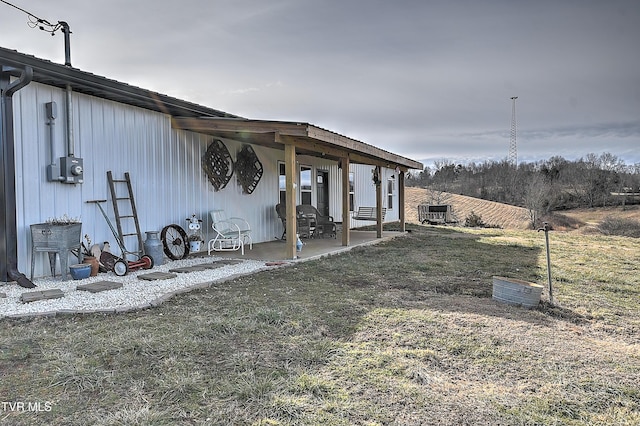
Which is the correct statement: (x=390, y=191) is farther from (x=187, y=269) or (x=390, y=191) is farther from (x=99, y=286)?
(x=99, y=286)

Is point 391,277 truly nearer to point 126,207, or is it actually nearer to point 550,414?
point 550,414

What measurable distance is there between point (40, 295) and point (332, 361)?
10.7 ft

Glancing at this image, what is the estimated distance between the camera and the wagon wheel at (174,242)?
6.50 meters

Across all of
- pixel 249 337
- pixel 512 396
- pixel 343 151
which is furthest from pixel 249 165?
pixel 512 396

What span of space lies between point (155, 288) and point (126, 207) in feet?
7.03

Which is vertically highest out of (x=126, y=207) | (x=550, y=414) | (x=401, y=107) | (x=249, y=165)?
(x=401, y=107)

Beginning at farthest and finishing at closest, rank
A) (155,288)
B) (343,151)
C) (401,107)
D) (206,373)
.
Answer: (401,107) → (343,151) → (155,288) → (206,373)

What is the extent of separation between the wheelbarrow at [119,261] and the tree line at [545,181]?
20.6 meters

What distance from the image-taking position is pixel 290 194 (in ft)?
20.7

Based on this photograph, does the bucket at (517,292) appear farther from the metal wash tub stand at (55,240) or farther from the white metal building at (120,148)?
the metal wash tub stand at (55,240)

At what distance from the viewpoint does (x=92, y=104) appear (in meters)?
5.50

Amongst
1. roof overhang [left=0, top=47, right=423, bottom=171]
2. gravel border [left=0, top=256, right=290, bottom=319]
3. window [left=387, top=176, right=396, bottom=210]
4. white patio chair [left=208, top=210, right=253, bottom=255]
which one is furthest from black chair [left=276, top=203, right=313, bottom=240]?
window [left=387, top=176, right=396, bottom=210]

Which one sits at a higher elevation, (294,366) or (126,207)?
(126,207)

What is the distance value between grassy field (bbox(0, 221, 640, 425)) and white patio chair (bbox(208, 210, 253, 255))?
104 inches
